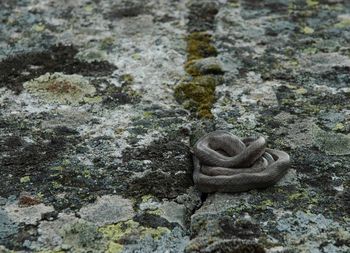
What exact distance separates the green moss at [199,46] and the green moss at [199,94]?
32 centimetres

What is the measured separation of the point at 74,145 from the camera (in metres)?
3.86

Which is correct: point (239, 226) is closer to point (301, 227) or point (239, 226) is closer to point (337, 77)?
point (301, 227)

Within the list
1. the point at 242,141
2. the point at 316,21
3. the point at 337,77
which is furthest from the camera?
the point at 316,21

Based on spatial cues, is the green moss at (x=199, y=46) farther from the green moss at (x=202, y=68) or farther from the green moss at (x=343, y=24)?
the green moss at (x=343, y=24)

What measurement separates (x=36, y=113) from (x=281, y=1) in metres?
2.61

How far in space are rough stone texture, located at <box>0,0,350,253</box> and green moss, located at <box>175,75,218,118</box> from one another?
0.01 meters

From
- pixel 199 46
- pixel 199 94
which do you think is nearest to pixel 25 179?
pixel 199 94

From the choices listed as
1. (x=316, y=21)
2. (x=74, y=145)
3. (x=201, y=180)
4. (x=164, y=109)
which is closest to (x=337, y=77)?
(x=316, y=21)

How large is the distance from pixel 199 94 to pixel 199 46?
0.70 meters

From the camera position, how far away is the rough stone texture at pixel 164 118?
10.5 feet

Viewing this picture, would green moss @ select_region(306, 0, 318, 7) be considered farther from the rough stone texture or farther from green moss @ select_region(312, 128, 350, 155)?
green moss @ select_region(312, 128, 350, 155)

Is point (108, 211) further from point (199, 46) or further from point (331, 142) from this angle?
point (199, 46)

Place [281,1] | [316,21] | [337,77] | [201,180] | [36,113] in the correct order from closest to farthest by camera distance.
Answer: [201,180]
[36,113]
[337,77]
[316,21]
[281,1]

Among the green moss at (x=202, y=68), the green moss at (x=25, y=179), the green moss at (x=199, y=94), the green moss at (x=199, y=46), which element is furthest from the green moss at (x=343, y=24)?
the green moss at (x=25, y=179)
